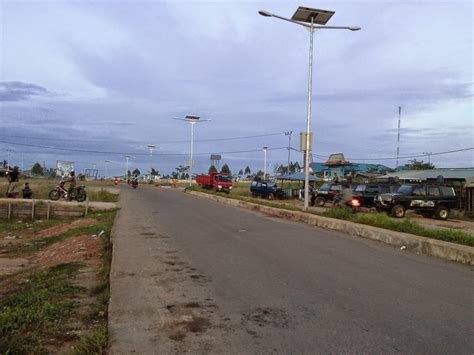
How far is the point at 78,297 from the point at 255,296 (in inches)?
101

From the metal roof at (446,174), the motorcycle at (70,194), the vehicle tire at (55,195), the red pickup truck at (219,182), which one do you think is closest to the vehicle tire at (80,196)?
the motorcycle at (70,194)

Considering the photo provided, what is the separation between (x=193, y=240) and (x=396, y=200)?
53.0ft

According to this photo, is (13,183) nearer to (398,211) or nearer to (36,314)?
(398,211)

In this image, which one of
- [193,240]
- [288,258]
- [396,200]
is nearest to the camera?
[288,258]

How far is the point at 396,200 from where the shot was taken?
25016mm

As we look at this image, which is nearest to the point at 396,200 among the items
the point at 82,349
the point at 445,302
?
the point at 445,302

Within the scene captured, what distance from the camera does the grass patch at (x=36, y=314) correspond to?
4.76 meters

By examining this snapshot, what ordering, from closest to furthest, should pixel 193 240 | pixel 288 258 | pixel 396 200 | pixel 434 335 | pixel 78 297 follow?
pixel 434 335, pixel 78 297, pixel 288 258, pixel 193 240, pixel 396 200

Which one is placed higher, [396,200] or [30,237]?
[396,200]

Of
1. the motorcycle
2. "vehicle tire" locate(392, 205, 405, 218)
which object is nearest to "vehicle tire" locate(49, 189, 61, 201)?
the motorcycle

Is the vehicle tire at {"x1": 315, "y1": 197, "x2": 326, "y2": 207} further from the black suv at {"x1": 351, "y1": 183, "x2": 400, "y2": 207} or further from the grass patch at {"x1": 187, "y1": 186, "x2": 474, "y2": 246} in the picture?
the grass patch at {"x1": 187, "y1": 186, "x2": 474, "y2": 246}

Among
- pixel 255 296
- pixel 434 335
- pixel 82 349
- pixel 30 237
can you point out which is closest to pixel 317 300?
pixel 255 296

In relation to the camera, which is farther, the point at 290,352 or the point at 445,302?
the point at 445,302

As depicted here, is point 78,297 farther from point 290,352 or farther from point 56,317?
point 290,352
